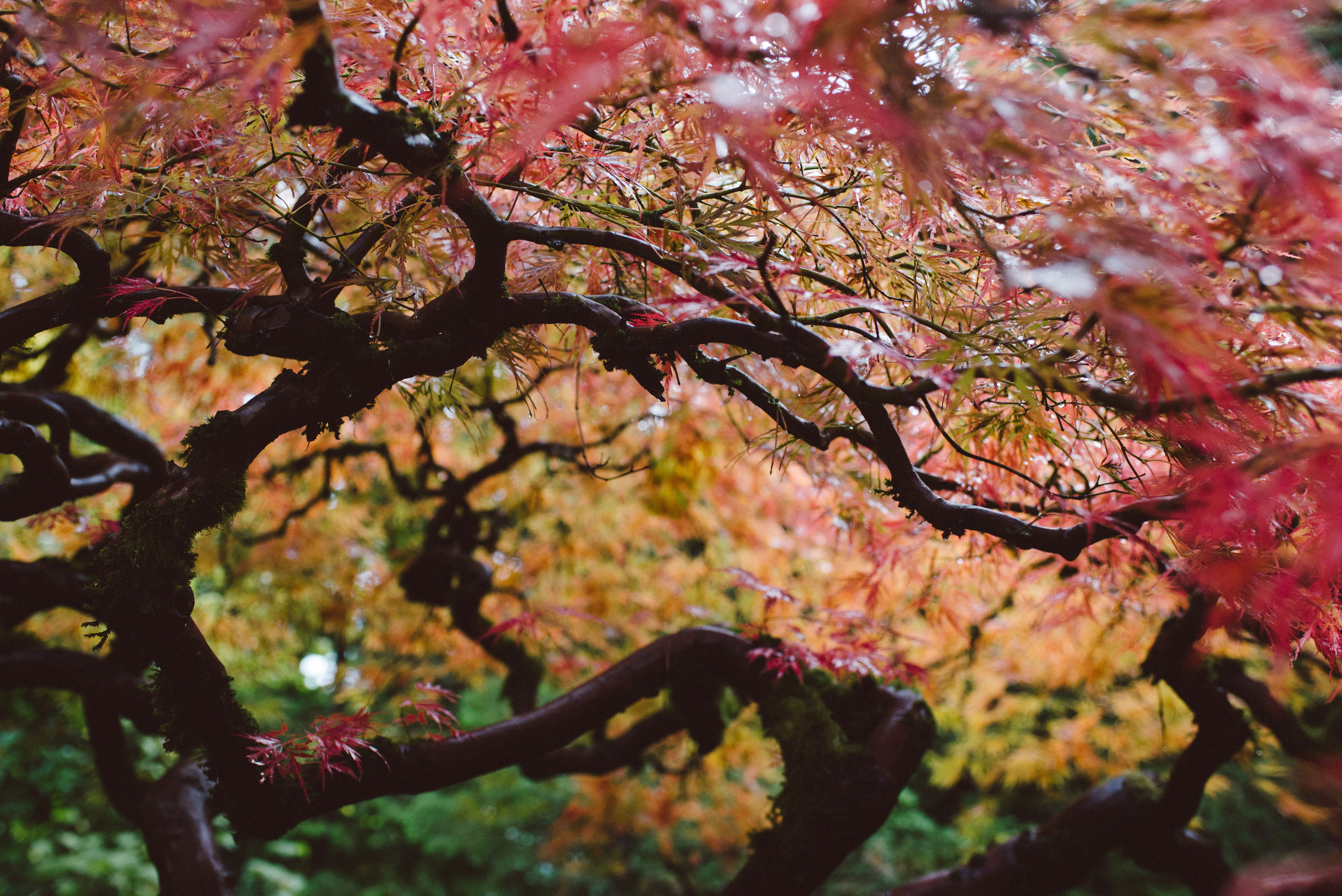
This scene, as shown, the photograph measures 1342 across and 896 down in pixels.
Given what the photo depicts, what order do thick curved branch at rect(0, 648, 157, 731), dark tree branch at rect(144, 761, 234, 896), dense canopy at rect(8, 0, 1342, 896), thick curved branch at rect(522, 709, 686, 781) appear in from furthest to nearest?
thick curved branch at rect(522, 709, 686, 781) → thick curved branch at rect(0, 648, 157, 731) → dark tree branch at rect(144, 761, 234, 896) → dense canopy at rect(8, 0, 1342, 896)

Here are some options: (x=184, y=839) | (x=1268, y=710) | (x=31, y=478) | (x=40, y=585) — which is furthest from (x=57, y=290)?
(x=1268, y=710)

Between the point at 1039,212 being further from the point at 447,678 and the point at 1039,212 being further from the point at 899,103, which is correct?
the point at 447,678

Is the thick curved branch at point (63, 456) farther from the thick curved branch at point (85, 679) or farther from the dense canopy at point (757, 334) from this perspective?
the thick curved branch at point (85, 679)

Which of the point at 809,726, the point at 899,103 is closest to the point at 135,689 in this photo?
the point at 809,726

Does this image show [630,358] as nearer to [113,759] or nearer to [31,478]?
[31,478]

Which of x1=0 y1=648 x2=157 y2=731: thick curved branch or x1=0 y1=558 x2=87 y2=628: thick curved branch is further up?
x1=0 y1=558 x2=87 y2=628: thick curved branch

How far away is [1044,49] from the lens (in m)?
0.77

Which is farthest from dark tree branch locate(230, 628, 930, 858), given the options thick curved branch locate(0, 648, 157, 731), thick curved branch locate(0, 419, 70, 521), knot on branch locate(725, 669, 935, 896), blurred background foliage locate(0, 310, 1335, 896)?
thick curved branch locate(0, 648, 157, 731)

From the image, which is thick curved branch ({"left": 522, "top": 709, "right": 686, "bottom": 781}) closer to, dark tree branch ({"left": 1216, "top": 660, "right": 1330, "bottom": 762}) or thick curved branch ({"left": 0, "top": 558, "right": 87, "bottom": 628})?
thick curved branch ({"left": 0, "top": 558, "right": 87, "bottom": 628})

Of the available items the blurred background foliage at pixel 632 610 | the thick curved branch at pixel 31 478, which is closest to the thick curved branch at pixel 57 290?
the thick curved branch at pixel 31 478

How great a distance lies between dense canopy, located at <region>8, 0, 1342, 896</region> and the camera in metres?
0.71

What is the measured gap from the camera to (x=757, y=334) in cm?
96

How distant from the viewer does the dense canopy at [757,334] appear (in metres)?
0.71

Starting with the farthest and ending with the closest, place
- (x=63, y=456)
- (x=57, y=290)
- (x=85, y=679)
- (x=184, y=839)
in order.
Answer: (x=85, y=679) < (x=63, y=456) < (x=184, y=839) < (x=57, y=290)
